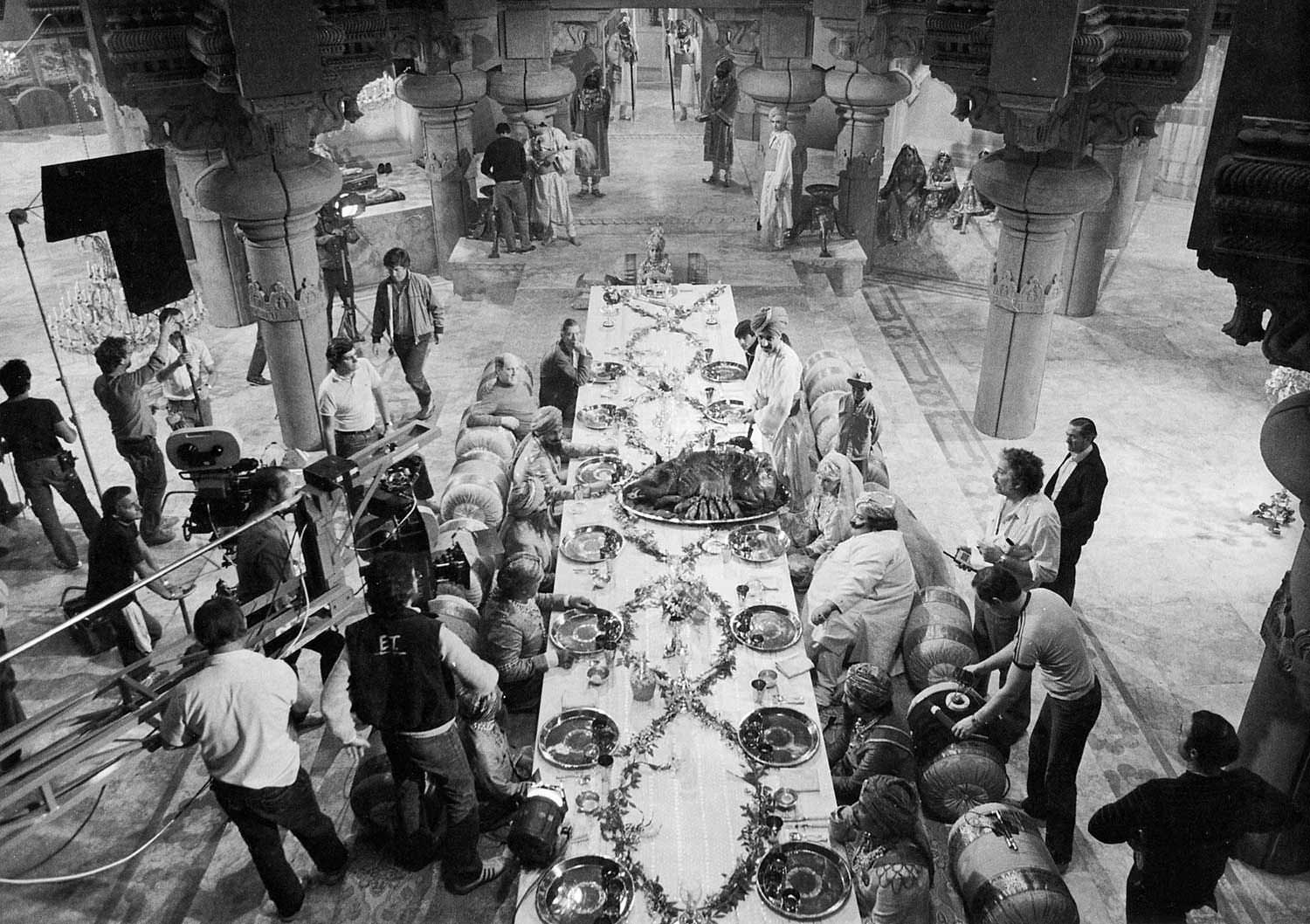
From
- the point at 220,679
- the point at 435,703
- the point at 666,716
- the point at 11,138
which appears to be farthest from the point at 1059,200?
the point at 11,138

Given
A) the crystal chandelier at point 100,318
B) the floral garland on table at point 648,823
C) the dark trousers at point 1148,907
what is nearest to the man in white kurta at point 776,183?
the crystal chandelier at point 100,318

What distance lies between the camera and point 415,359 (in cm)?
969

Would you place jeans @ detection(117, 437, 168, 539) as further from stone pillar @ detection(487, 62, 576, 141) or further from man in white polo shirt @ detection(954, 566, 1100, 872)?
stone pillar @ detection(487, 62, 576, 141)

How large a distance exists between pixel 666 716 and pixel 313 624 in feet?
5.77

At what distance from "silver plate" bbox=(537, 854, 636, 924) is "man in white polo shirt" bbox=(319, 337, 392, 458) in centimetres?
439

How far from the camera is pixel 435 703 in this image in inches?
179

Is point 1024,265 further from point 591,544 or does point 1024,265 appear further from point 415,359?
point 415,359

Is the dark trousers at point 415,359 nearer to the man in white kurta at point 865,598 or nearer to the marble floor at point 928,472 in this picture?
the marble floor at point 928,472

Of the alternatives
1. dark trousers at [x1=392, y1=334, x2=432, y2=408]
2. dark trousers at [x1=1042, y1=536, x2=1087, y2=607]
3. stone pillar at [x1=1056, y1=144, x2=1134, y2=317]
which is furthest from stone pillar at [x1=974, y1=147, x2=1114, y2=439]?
dark trousers at [x1=392, y1=334, x2=432, y2=408]

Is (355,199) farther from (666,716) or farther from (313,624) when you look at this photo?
(666,716)

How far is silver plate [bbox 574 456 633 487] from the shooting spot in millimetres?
6910

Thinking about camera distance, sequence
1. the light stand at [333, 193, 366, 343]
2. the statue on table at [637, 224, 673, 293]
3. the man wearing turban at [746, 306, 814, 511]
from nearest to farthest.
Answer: the man wearing turban at [746, 306, 814, 511] → the statue on table at [637, 224, 673, 293] → the light stand at [333, 193, 366, 343]

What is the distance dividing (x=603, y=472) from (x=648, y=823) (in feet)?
10.1

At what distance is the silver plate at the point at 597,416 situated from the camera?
7645 mm
